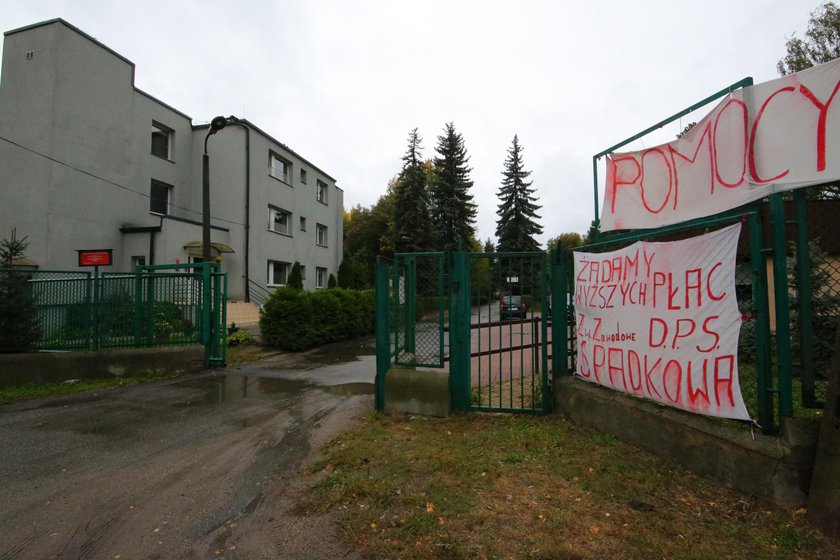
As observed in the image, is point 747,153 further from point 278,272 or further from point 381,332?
point 278,272

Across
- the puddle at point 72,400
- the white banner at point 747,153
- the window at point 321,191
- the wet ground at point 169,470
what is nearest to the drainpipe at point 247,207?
the window at point 321,191

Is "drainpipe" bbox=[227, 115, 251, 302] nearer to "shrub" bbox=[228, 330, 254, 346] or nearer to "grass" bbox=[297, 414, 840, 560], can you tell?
"shrub" bbox=[228, 330, 254, 346]

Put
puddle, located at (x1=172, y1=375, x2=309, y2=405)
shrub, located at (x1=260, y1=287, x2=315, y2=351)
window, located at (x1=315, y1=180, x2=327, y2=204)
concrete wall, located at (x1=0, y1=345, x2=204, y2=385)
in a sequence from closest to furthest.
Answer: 1. puddle, located at (x1=172, y1=375, x2=309, y2=405)
2. concrete wall, located at (x1=0, y1=345, x2=204, y2=385)
3. shrub, located at (x1=260, y1=287, x2=315, y2=351)
4. window, located at (x1=315, y1=180, x2=327, y2=204)

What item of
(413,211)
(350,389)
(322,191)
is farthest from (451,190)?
(350,389)

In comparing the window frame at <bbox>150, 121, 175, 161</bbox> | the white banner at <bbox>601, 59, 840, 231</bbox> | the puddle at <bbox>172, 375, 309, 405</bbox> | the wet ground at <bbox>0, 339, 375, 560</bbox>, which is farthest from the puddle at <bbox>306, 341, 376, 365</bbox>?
the window frame at <bbox>150, 121, 175, 161</bbox>

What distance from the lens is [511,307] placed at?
5.21 metres

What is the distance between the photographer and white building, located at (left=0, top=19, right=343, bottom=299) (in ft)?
45.4

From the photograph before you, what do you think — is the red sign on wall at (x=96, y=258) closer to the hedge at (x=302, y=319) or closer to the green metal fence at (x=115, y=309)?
the green metal fence at (x=115, y=309)

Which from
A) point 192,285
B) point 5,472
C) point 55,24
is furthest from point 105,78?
point 5,472

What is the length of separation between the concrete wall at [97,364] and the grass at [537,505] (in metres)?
6.32

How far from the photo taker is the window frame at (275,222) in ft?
69.3

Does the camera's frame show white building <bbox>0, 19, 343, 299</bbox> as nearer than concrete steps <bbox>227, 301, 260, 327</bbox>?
Yes

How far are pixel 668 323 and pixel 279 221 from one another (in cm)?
2088

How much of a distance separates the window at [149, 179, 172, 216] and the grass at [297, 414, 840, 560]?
17.8 m
